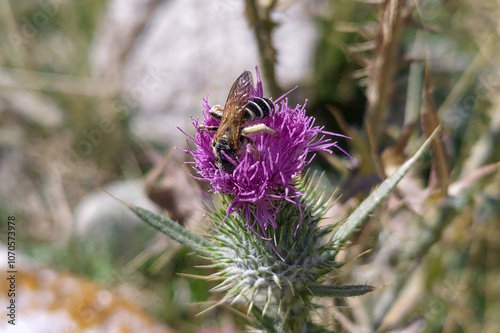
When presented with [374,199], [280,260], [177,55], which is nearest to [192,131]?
[177,55]

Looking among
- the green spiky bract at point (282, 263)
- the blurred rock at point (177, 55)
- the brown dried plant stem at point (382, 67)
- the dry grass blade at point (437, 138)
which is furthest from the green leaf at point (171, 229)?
the blurred rock at point (177, 55)

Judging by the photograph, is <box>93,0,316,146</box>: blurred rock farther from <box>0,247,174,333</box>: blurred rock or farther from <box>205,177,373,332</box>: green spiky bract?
<box>205,177,373,332</box>: green spiky bract

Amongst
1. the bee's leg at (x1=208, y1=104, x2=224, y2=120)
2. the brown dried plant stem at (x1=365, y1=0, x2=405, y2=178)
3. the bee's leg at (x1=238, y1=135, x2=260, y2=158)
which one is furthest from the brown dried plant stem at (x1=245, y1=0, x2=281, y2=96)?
the bee's leg at (x1=238, y1=135, x2=260, y2=158)

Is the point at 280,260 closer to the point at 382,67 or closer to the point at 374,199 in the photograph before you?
the point at 374,199

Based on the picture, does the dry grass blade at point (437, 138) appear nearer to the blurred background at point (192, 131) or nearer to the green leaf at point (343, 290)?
the blurred background at point (192, 131)

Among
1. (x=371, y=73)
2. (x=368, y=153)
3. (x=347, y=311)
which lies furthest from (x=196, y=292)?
(x=371, y=73)

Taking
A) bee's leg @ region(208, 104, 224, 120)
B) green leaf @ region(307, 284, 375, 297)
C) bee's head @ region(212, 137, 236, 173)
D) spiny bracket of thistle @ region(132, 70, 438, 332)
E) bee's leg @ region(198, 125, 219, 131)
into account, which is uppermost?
bee's leg @ region(208, 104, 224, 120)
